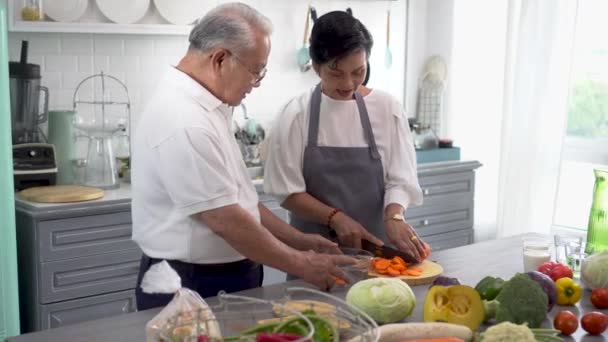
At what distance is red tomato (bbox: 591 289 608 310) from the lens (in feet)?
7.35

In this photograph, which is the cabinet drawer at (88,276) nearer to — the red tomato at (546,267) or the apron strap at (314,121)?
the apron strap at (314,121)

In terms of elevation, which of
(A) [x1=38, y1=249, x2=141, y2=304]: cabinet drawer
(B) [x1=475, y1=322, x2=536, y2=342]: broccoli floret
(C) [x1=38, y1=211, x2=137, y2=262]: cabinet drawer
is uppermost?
(B) [x1=475, y1=322, x2=536, y2=342]: broccoli floret

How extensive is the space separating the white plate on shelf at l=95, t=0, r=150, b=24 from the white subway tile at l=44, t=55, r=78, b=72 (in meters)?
0.31

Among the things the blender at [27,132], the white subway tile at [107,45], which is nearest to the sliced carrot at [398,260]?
the blender at [27,132]

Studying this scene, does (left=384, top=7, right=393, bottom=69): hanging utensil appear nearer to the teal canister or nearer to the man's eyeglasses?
the teal canister

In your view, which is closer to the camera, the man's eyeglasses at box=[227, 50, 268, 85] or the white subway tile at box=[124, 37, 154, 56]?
the man's eyeglasses at box=[227, 50, 268, 85]

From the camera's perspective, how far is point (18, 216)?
3838 mm

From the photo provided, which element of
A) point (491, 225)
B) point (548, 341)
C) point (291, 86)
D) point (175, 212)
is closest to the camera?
point (548, 341)

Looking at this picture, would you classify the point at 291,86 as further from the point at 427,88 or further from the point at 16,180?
the point at 16,180

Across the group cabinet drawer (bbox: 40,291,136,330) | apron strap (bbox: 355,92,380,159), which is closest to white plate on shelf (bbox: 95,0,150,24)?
cabinet drawer (bbox: 40,291,136,330)

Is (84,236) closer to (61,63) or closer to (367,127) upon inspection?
(61,63)

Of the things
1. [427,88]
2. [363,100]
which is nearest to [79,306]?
[363,100]

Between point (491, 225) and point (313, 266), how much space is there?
3642 millimetres

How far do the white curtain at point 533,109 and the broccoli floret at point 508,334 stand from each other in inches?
142
